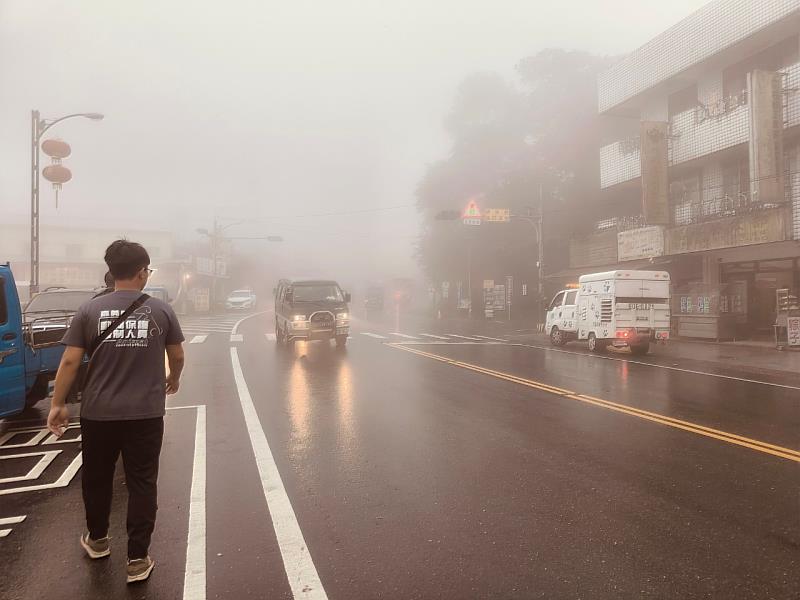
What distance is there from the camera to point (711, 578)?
10.5 feet

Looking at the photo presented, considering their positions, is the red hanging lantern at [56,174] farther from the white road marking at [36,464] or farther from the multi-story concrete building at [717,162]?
the multi-story concrete building at [717,162]

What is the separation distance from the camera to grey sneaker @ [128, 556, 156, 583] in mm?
3188

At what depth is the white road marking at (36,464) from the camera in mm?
5031

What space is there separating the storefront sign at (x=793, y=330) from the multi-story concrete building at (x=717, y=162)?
2.81m

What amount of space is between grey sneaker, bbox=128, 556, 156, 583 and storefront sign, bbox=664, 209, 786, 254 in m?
21.1

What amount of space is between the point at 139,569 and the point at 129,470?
0.57 m

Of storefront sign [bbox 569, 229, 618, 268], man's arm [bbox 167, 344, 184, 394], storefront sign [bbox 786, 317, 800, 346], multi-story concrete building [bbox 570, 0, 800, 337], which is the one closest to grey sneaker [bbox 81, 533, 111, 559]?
man's arm [bbox 167, 344, 184, 394]

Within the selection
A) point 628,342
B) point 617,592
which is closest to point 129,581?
point 617,592

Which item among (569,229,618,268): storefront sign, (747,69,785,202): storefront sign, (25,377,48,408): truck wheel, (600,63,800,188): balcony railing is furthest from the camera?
(569,229,618,268): storefront sign

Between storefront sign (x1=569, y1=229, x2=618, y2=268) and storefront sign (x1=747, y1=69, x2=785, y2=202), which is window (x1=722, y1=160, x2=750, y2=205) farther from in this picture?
storefront sign (x1=569, y1=229, x2=618, y2=268)

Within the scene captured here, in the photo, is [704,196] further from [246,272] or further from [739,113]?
[246,272]

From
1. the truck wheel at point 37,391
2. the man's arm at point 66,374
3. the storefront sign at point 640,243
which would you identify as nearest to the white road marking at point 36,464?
the truck wheel at point 37,391

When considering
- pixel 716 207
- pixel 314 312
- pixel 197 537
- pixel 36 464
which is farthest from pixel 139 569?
pixel 716 207

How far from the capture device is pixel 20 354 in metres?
6.54
